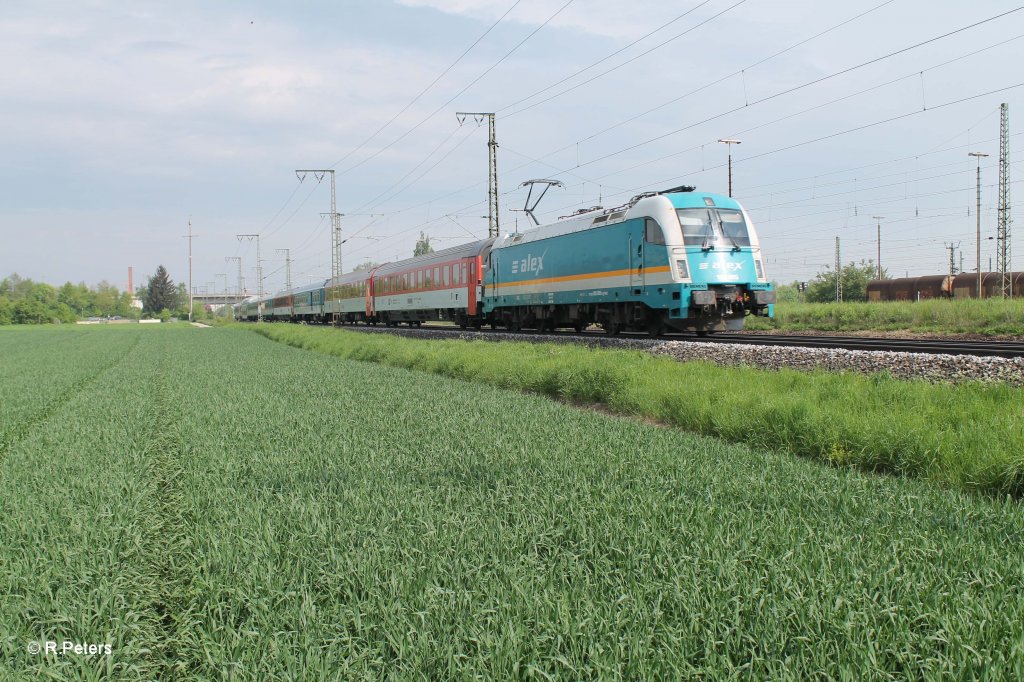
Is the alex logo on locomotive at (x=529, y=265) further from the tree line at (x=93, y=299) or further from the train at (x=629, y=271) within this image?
the tree line at (x=93, y=299)

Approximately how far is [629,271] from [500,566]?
15.9 meters

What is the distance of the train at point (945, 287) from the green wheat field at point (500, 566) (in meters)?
41.9

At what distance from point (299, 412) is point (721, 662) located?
765 centimetres

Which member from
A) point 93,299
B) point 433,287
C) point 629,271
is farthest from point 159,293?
point 629,271

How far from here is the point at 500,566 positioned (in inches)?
131

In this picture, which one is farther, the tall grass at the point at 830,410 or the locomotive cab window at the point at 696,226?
the locomotive cab window at the point at 696,226

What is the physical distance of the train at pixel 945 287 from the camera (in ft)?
133

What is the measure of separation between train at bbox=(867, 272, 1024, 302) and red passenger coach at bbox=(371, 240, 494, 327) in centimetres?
2727

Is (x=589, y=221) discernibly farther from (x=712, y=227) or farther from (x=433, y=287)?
(x=433, y=287)

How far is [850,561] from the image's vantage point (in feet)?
10.8

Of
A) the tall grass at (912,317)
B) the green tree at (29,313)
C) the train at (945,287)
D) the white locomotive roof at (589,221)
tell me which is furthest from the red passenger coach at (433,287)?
the green tree at (29,313)

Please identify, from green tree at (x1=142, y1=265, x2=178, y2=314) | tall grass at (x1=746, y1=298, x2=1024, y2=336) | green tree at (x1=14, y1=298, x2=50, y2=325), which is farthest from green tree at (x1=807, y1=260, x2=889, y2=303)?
green tree at (x1=142, y1=265, x2=178, y2=314)

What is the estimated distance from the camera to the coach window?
17297mm

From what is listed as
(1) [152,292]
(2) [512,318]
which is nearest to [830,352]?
(2) [512,318]
